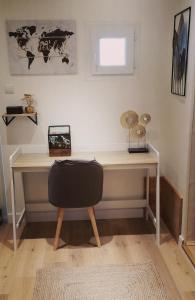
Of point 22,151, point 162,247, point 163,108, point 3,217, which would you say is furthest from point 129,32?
point 3,217

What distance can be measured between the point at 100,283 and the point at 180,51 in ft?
6.67

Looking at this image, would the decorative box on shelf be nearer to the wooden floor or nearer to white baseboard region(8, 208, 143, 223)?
white baseboard region(8, 208, 143, 223)

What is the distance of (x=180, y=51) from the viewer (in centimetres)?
258

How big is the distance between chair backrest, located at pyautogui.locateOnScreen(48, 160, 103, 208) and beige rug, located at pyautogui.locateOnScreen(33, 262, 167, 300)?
0.55 metres

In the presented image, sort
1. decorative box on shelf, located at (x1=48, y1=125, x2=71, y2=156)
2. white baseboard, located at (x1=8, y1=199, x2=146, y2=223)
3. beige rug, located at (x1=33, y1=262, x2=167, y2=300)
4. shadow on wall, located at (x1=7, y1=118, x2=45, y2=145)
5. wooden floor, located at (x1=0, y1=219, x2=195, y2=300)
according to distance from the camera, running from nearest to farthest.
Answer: beige rug, located at (x1=33, y1=262, x2=167, y2=300) < wooden floor, located at (x1=0, y1=219, x2=195, y2=300) < decorative box on shelf, located at (x1=48, y1=125, x2=71, y2=156) < shadow on wall, located at (x1=7, y1=118, x2=45, y2=145) < white baseboard, located at (x1=8, y1=199, x2=146, y2=223)

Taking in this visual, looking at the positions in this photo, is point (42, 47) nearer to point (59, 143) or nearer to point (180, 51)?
point (59, 143)

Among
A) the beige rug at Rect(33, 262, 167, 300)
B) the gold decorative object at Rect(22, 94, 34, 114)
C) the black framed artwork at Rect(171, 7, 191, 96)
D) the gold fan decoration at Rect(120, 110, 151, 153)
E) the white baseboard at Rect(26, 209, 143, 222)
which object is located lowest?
the beige rug at Rect(33, 262, 167, 300)

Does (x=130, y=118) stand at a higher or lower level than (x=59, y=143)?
higher

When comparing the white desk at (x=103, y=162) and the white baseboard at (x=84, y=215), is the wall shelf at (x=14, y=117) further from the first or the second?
the white baseboard at (x=84, y=215)

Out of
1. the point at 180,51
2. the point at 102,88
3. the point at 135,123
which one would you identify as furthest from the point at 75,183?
the point at 180,51

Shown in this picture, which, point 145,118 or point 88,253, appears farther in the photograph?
point 145,118

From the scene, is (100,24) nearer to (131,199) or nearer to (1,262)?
(131,199)

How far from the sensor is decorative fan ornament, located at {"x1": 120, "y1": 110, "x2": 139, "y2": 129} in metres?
2.97

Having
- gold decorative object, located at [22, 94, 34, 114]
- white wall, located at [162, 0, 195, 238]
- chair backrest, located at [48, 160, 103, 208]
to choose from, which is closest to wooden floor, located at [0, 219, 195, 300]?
white wall, located at [162, 0, 195, 238]
